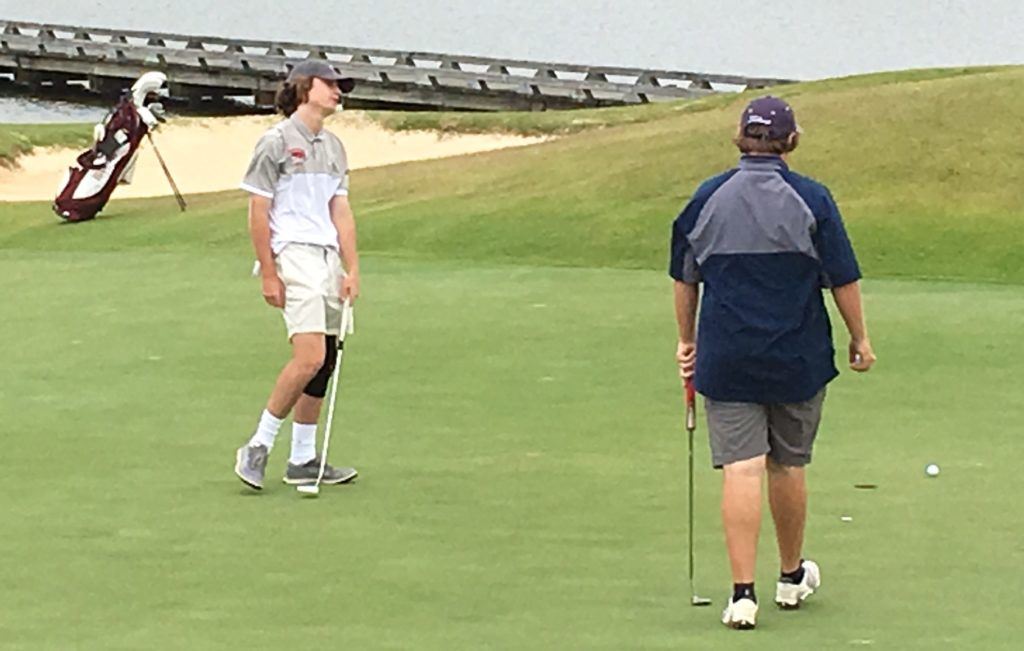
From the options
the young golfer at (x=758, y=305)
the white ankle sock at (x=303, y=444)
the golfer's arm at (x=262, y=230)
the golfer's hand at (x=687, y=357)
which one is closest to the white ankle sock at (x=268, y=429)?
the white ankle sock at (x=303, y=444)

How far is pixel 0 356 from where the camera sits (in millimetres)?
13336

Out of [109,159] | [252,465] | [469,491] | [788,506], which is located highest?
[109,159]

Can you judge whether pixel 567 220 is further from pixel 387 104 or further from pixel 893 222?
pixel 387 104

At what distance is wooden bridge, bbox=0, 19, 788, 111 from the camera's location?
153 ft

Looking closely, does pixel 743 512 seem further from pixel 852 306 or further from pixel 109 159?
pixel 109 159

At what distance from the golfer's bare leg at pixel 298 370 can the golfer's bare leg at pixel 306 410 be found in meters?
0.17

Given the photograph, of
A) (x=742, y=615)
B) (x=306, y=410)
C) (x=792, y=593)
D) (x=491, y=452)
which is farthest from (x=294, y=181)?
(x=742, y=615)

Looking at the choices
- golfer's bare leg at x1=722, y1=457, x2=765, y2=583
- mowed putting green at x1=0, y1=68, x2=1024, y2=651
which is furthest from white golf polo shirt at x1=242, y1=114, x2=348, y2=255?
golfer's bare leg at x1=722, y1=457, x2=765, y2=583

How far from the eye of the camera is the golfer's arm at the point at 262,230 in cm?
874

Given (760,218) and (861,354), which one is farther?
(861,354)

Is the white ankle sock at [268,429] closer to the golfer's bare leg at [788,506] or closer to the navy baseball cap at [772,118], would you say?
the golfer's bare leg at [788,506]

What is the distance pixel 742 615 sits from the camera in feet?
21.2

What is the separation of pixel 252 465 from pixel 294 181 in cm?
123

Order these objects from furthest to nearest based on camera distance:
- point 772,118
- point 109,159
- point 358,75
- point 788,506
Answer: point 358,75
point 109,159
point 788,506
point 772,118
